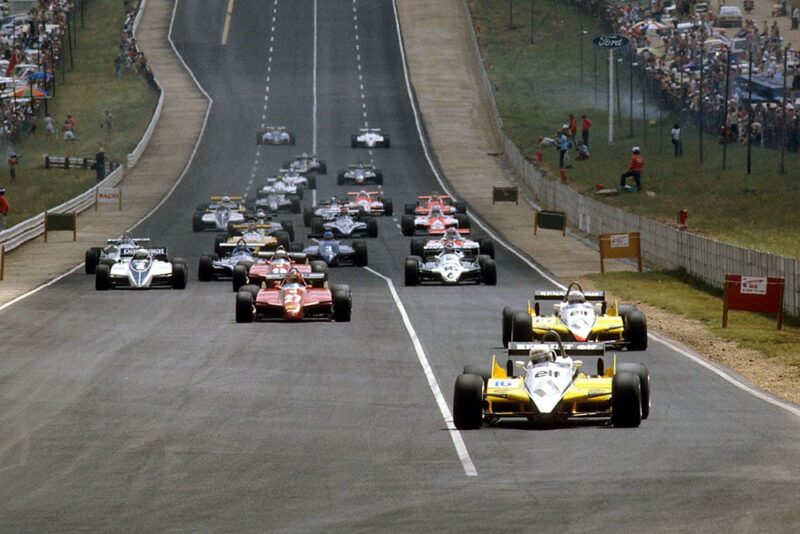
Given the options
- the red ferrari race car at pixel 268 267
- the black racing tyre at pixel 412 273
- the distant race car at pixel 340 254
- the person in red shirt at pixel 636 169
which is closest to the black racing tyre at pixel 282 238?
the distant race car at pixel 340 254

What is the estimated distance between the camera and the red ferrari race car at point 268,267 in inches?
1563

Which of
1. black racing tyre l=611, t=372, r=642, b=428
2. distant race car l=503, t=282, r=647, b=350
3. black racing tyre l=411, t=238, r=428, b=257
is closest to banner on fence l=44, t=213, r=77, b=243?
black racing tyre l=411, t=238, r=428, b=257

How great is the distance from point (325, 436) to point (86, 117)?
84.5 meters

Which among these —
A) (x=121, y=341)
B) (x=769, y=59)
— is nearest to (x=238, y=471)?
(x=121, y=341)

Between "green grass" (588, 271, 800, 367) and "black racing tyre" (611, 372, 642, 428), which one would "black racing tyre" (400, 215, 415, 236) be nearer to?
"green grass" (588, 271, 800, 367)

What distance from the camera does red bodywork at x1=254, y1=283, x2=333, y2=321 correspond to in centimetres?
3475

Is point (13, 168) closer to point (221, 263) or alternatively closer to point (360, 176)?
point (360, 176)

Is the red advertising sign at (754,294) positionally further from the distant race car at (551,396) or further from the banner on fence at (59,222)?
the banner on fence at (59,222)

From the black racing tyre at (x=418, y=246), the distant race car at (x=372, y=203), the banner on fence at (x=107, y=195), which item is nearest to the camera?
the black racing tyre at (x=418, y=246)

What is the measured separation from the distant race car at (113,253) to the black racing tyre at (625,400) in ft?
86.6

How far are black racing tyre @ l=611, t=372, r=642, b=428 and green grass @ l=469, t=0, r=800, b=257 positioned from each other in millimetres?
26856

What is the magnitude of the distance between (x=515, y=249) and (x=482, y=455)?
37.8 meters

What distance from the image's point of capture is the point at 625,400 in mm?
20234

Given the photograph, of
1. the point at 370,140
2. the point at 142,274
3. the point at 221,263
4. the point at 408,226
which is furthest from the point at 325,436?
the point at 370,140
